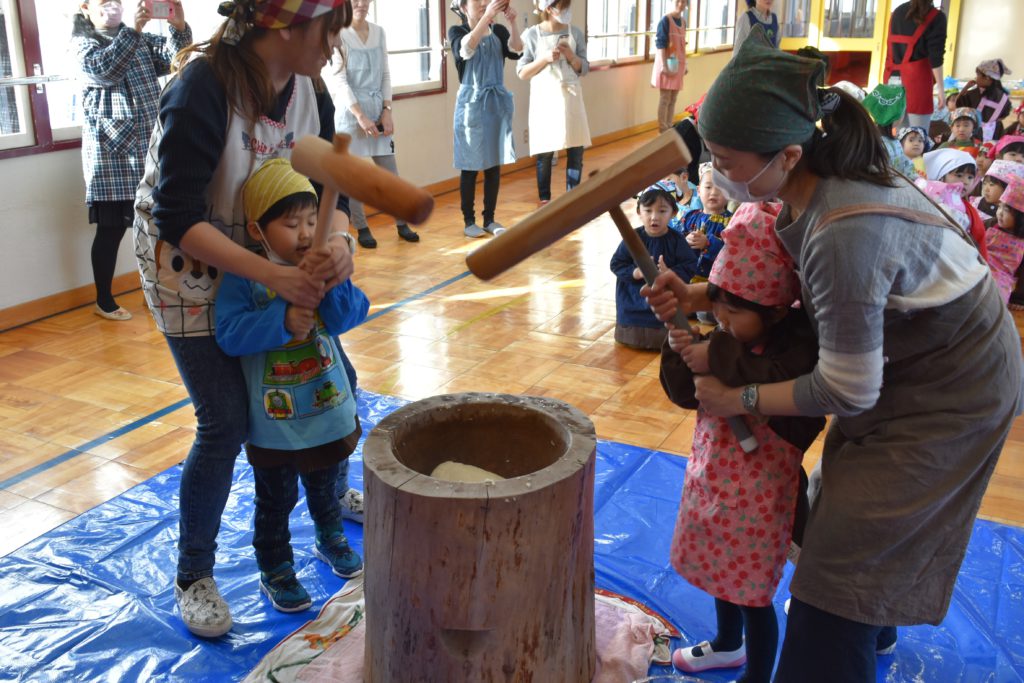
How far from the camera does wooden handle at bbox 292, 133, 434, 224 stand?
134 centimetres

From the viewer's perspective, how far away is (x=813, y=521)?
1462 millimetres

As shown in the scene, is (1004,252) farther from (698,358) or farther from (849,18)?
(849,18)

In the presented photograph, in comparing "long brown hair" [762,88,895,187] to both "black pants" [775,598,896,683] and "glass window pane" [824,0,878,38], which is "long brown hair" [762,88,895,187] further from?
"glass window pane" [824,0,878,38]

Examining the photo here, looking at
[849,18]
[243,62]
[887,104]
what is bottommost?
[887,104]

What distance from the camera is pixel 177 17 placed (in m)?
4.04

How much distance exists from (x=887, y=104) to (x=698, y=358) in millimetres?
3581

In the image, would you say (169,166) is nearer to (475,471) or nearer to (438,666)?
(475,471)

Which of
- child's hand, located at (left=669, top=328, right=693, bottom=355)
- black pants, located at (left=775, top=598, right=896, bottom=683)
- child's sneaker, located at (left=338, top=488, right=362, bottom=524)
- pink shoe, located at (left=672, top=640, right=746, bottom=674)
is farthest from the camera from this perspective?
child's sneaker, located at (left=338, top=488, right=362, bottom=524)

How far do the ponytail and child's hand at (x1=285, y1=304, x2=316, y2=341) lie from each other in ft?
3.10

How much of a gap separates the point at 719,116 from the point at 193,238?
959 mm

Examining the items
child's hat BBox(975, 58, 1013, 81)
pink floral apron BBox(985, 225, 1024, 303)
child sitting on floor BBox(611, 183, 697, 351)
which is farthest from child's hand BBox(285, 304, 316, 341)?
child's hat BBox(975, 58, 1013, 81)

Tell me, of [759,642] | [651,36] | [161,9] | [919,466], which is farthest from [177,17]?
[651,36]

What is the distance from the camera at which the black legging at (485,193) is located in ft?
18.4

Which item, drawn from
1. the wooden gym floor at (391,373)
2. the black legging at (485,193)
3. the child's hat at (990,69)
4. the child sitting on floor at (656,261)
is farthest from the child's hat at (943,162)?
the child's hat at (990,69)
